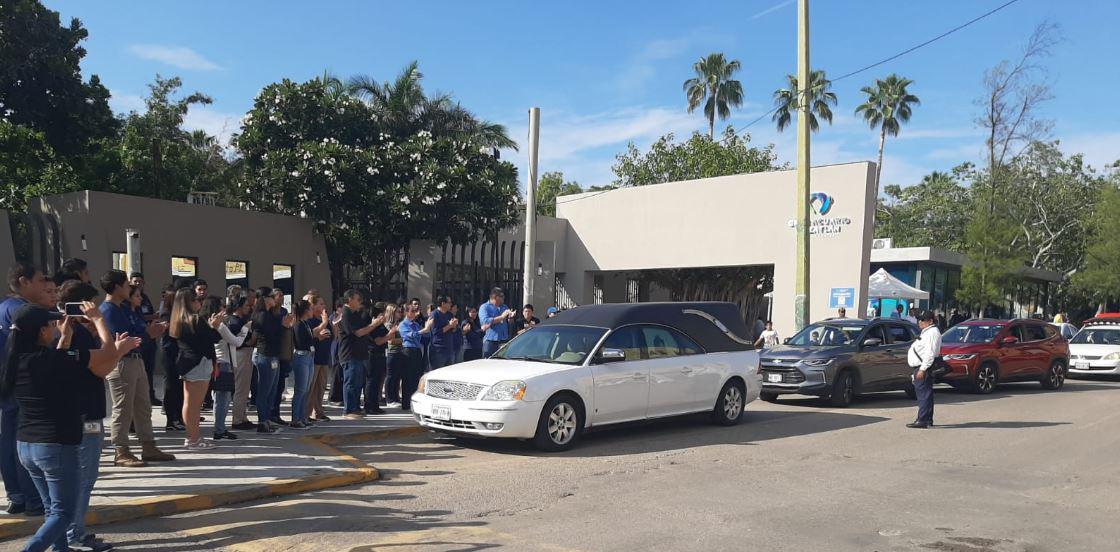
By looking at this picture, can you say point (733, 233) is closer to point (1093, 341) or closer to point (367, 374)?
point (1093, 341)

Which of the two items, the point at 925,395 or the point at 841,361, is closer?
the point at 925,395

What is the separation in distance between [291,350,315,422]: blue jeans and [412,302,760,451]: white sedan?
4.78 ft

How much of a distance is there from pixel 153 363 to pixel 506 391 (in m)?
4.68

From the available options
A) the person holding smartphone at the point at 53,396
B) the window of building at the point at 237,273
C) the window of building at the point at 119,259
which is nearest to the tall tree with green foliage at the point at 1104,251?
the window of building at the point at 237,273

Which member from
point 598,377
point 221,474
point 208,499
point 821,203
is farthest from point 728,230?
→ point 208,499

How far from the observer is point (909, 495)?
320 inches

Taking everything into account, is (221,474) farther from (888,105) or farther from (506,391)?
(888,105)

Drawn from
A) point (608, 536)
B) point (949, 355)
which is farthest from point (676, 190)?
point (608, 536)

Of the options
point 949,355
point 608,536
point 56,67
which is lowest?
point 608,536

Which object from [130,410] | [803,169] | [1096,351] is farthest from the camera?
[1096,351]

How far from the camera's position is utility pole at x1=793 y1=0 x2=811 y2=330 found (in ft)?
64.2

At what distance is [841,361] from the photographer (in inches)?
585

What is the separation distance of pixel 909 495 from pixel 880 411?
22.4ft

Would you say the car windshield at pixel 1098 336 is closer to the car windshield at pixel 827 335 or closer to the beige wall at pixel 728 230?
the beige wall at pixel 728 230
